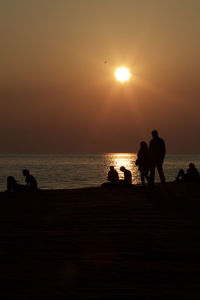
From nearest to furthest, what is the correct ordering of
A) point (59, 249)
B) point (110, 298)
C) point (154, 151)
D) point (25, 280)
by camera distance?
point (110, 298)
point (25, 280)
point (59, 249)
point (154, 151)

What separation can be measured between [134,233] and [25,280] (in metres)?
3.57

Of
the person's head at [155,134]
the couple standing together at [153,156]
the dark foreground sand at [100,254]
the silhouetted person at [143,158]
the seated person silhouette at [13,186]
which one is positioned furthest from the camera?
the seated person silhouette at [13,186]

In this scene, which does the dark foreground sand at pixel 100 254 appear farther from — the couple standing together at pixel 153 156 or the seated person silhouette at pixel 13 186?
the seated person silhouette at pixel 13 186

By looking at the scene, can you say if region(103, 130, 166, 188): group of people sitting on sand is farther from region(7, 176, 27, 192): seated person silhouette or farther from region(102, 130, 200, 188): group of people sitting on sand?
region(7, 176, 27, 192): seated person silhouette

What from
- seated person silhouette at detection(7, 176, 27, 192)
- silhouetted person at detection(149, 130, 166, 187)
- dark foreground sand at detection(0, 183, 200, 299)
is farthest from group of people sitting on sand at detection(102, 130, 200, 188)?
dark foreground sand at detection(0, 183, 200, 299)

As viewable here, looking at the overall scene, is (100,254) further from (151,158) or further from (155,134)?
(151,158)

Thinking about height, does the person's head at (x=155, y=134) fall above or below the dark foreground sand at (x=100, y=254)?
above

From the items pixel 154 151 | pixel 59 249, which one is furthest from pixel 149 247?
pixel 154 151

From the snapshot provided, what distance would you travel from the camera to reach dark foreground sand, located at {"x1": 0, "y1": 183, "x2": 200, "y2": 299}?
15.5 feet

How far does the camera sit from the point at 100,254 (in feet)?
21.4

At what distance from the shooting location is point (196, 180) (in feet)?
84.2

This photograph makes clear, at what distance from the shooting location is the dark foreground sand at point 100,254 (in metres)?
4.72

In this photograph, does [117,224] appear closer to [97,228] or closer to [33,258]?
[97,228]

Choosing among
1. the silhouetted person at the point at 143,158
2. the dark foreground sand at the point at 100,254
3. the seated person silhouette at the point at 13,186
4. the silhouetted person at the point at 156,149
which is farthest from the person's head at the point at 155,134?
the seated person silhouette at the point at 13,186
